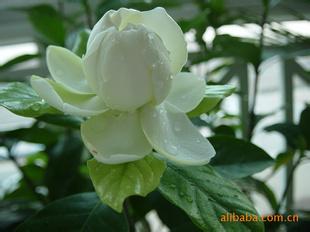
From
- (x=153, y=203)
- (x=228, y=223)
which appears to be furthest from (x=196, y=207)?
(x=153, y=203)

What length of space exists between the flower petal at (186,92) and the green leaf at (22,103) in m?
0.12

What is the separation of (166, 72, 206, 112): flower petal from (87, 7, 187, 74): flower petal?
0.09 ft

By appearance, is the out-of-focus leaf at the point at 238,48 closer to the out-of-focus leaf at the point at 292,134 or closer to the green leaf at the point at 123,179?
the out-of-focus leaf at the point at 292,134

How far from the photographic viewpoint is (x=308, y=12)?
123 cm

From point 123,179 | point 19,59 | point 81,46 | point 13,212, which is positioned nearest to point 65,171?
point 13,212

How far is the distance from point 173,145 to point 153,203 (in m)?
0.30

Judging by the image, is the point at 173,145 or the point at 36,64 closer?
the point at 173,145

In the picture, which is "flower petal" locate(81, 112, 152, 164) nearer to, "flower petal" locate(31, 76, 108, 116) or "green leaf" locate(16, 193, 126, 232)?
"flower petal" locate(31, 76, 108, 116)

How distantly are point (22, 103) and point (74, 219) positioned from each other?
170 mm

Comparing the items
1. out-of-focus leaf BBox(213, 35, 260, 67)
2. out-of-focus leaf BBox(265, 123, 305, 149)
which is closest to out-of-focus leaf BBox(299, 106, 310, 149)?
out-of-focus leaf BBox(265, 123, 305, 149)

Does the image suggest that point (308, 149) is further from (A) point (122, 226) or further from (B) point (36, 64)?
(B) point (36, 64)

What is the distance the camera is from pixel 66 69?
393mm

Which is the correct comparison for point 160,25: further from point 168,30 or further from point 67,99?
point 67,99

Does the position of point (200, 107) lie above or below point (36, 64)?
above
